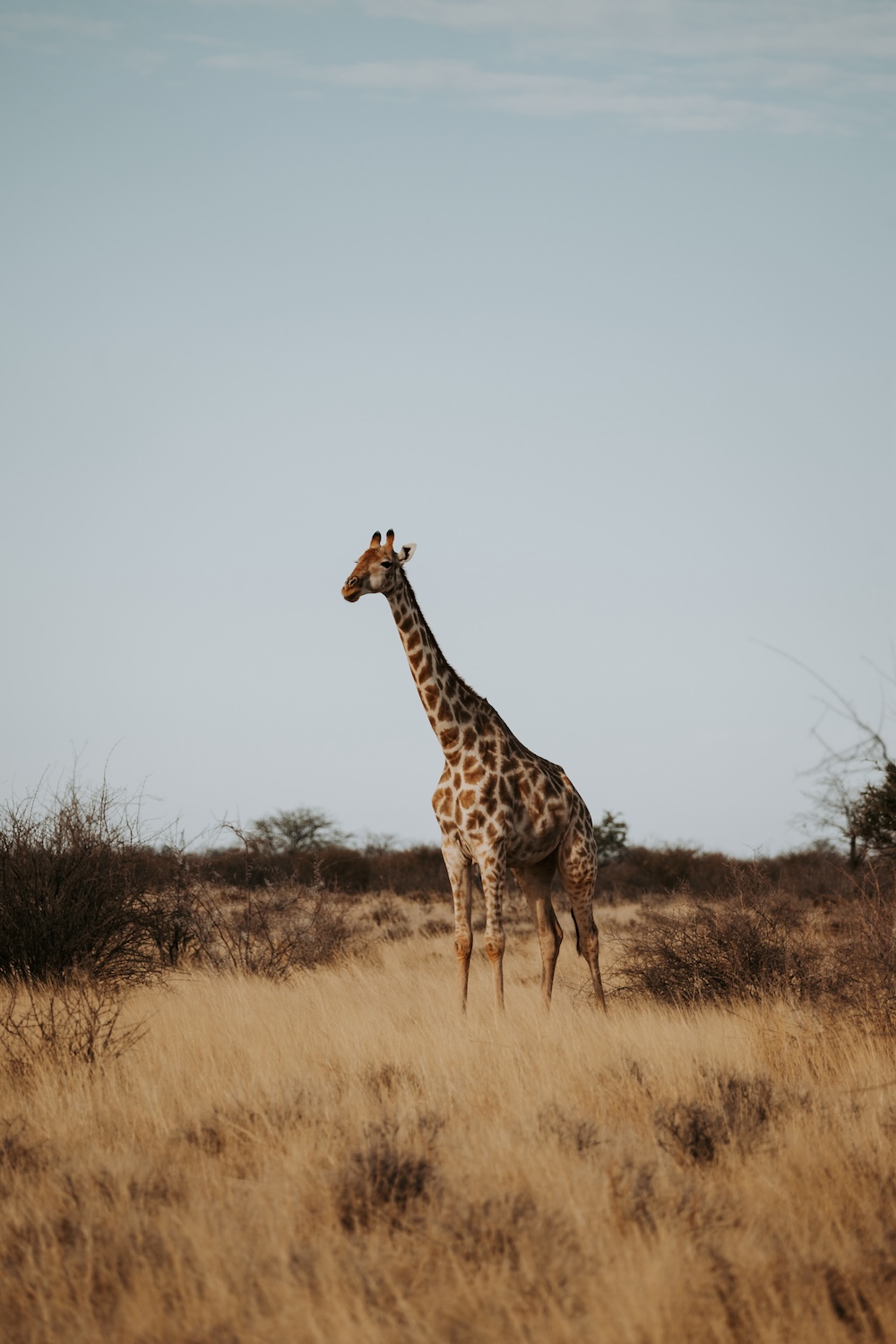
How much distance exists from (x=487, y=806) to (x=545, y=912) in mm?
1386

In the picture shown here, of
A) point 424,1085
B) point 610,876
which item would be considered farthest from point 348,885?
point 424,1085

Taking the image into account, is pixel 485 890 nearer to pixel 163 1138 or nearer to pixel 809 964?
pixel 809 964

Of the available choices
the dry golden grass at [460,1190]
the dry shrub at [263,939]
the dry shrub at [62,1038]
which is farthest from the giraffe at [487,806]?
the dry shrub at [263,939]

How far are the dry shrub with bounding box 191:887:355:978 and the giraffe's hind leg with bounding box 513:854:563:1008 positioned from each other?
3.12 meters

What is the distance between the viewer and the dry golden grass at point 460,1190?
334 centimetres

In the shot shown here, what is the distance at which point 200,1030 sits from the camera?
25.3 ft

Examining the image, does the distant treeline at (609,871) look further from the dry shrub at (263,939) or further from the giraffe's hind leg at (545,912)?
the giraffe's hind leg at (545,912)

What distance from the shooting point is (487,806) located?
8.59 m

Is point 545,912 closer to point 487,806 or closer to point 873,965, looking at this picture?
point 487,806

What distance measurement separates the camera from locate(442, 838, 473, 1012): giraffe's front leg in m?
8.36

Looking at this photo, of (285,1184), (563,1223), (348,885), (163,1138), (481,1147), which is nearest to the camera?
(563,1223)

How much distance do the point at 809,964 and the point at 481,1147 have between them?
5353 mm

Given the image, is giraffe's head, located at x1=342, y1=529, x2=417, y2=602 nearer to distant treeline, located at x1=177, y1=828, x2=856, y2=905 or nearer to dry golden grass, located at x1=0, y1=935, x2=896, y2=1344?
dry golden grass, located at x1=0, y1=935, x2=896, y2=1344

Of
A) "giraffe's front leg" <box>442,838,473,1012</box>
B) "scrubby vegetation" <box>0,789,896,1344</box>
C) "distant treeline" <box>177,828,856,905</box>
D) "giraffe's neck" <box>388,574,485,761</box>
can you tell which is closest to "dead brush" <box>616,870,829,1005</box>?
"scrubby vegetation" <box>0,789,896,1344</box>
